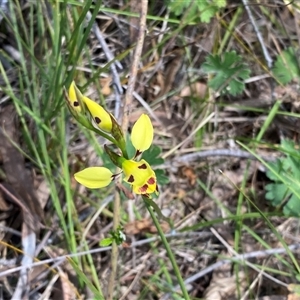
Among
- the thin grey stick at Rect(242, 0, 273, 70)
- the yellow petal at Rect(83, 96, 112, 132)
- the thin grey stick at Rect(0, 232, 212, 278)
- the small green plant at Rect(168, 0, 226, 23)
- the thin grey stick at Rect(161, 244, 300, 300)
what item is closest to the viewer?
the yellow petal at Rect(83, 96, 112, 132)

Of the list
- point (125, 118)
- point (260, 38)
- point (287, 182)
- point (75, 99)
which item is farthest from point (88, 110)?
point (260, 38)

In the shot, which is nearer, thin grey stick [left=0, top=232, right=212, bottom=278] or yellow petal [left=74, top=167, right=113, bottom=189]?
yellow petal [left=74, top=167, right=113, bottom=189]

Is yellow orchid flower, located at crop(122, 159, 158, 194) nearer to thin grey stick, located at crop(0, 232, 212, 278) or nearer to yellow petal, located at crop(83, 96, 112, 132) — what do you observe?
yellow petal, located at crop(83, 96, 112, 132)

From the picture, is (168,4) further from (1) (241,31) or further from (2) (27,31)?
(2) (27,31)

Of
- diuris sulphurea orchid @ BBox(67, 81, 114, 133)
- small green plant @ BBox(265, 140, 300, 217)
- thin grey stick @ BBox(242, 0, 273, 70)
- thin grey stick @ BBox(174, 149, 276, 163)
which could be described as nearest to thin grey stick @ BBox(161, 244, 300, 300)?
small green plant @ BBox(265, 140, 300, 217)

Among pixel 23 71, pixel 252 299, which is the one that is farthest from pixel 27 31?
pixel 252 299

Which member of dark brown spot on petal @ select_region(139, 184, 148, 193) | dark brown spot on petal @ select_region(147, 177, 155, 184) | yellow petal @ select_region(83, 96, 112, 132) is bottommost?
dark brown spot on petal @ select_region(139, 184, 148, 193)

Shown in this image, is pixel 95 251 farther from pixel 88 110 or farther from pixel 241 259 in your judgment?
pixel 88 110

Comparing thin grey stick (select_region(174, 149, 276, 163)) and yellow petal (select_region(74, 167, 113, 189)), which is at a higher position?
yellow petal (select_region(74, 167, 113, 189))
